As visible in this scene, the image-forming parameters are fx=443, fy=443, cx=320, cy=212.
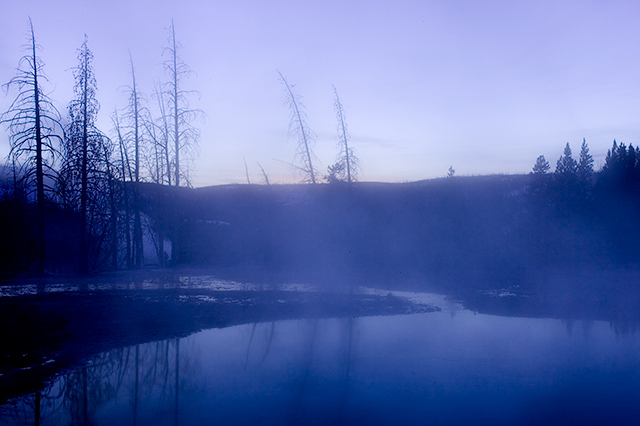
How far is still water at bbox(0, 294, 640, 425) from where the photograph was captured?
5.76 metres

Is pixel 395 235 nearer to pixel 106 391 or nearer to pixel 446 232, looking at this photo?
pixel 446 232

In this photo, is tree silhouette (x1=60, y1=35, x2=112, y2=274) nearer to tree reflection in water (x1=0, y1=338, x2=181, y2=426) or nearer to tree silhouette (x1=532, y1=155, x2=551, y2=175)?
tree reflection in water (x1=0, y1=338, x2=181, y2=426)

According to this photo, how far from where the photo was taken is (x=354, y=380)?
7039mm

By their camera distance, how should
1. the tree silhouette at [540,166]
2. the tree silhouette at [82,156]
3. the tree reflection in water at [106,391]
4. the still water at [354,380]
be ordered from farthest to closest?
1. the tree silhouette at [540,166]
2. the tree silhouette at [82,156]
3. the still water at [354,380]
4. the tree reflection in water at [106,391]

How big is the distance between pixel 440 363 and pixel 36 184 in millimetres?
17863

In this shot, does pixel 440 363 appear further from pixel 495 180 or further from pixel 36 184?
pixel 495 180

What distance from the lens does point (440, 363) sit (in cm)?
796

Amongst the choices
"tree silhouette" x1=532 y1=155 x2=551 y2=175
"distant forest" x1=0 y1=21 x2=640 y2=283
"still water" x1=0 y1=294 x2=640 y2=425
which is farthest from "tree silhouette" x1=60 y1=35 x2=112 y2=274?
"tree silhouette" x1=532 y1=155 x2=551 y2=175

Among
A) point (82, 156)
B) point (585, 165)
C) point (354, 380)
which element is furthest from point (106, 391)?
point (585, 165)

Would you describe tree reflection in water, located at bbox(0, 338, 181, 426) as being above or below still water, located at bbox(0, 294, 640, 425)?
above

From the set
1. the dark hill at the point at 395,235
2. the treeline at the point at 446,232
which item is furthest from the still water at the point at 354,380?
the dark hill at the point at 395,235

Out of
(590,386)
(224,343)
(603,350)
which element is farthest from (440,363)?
(224,343)

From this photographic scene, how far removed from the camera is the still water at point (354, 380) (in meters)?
5.76

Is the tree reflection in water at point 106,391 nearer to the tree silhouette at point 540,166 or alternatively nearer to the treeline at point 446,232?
the treeline at point 446,232
